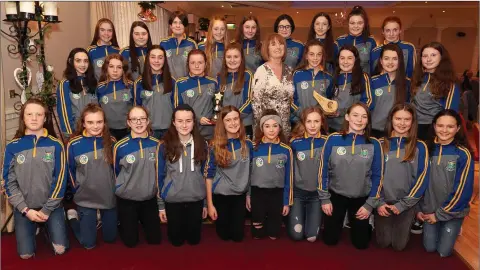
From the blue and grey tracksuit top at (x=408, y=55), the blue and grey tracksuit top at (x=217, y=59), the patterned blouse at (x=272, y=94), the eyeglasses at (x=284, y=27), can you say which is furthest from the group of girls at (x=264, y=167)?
the eyeglasses at (x=284, y=27)

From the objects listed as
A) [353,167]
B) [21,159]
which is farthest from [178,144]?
[353,167]

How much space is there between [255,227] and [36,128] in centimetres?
204

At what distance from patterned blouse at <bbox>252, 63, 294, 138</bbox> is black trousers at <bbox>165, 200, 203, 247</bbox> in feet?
3.52

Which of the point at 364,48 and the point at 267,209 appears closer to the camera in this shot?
the point at 267,209

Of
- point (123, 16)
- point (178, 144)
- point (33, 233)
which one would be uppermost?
point (123, 16)

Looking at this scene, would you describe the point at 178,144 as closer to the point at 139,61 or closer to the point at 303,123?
the point at 303,123

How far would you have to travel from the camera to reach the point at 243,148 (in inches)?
148

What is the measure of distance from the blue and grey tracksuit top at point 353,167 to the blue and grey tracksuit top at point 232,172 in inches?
25.9

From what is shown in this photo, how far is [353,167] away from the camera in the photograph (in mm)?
3621

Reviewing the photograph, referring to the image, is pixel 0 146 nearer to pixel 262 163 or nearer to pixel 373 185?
pixel 262 163

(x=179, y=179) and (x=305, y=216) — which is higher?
(x=179, y=179)

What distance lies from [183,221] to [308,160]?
1.24 m

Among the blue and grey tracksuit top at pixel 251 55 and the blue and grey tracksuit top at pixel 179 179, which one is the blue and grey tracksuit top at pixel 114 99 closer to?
the blue and grey tracksuit top at pixel 179 179

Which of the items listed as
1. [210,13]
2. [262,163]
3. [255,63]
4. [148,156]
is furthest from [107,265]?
[210,13]
